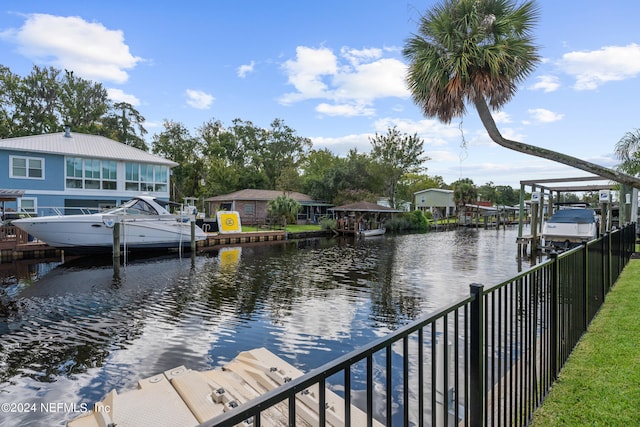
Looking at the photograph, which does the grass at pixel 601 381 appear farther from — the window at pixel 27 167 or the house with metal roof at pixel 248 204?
the house with metal roof at pixel 248 204

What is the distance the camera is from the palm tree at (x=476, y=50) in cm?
726

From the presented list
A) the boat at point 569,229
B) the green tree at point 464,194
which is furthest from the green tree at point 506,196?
the boat at point 569,229

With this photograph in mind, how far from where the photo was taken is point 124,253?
17.5 m

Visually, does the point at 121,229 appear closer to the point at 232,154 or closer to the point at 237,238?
the point at 237,238

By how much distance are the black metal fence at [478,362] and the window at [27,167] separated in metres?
25.3

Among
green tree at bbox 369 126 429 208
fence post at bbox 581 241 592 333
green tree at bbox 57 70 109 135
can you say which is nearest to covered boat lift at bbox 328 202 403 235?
green tree at bbox 369 126 429 208

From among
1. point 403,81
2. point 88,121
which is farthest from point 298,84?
point 88,121

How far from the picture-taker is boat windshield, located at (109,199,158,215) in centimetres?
1797

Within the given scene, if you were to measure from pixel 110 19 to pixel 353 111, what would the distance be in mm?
19958

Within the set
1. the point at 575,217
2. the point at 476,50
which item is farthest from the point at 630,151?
the point at 476,50

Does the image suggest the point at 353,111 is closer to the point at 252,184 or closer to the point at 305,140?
the point at 252,184

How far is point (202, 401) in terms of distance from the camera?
3.70 m

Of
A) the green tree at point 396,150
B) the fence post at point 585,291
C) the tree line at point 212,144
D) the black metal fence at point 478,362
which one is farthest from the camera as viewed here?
the green tree at point 396,150

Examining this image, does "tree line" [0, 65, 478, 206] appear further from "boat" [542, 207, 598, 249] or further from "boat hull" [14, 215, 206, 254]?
"boat" [542, 207, 598, 249]
